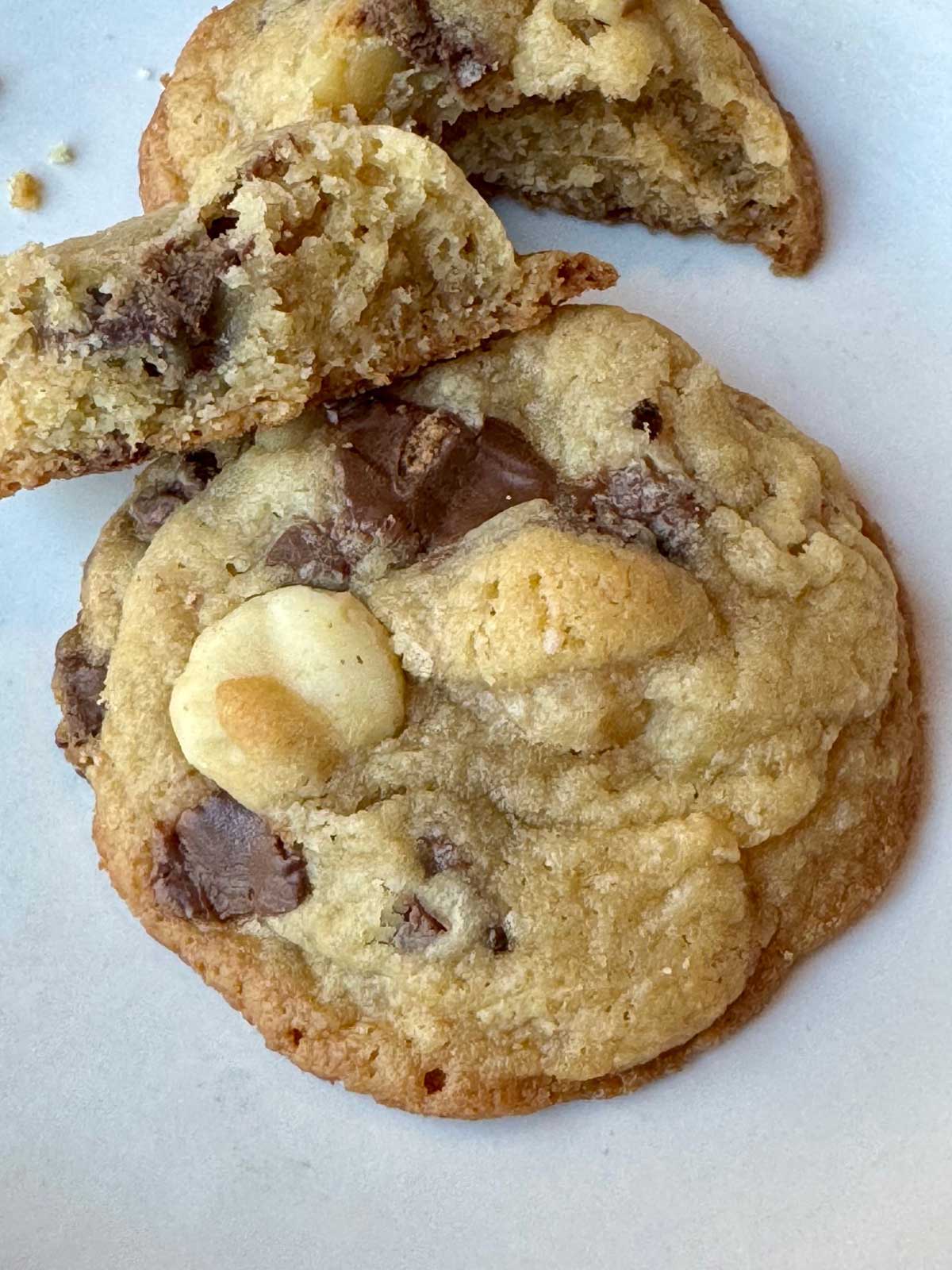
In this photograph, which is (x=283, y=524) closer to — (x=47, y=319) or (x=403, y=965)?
(x=47, y=319)

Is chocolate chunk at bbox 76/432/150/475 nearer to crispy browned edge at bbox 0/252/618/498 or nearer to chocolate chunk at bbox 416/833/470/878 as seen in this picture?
crispy browned edge at bbox 0/252/618/498

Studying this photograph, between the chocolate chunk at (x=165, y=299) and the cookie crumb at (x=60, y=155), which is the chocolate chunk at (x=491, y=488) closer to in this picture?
the chocolate chunk at (x=165, y=299)

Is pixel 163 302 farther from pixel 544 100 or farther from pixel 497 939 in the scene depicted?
pixel 497 939

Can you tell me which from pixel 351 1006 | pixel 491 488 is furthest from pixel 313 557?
pixel 351 1006

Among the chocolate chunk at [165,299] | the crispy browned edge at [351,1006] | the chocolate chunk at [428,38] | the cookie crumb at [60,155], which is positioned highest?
the chocolate chunk at [428,38]

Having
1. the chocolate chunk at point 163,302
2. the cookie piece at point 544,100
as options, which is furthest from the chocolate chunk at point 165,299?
the cookie piece at point 544,100

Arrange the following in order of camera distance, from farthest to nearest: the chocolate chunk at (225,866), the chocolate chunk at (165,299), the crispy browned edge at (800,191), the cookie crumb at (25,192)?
the cookie crumb at (25,192)
the crispy browned edge at (800,191)
the chocolate chunk at (225,866)
the chocolate chunk at (165,299)

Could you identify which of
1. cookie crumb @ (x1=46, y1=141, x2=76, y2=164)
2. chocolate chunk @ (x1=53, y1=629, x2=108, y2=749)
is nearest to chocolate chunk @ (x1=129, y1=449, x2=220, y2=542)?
chocolate chunk @ (x1=53, y1=629, x2=108, y2=749)
